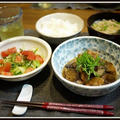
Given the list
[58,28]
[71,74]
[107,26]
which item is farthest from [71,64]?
[107,26]

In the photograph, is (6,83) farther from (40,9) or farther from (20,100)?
(40,9)

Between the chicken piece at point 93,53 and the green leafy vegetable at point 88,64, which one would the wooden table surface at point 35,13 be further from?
the green leafy vegetable at point 88,64

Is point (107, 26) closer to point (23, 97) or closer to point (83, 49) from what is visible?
point (83, 49)

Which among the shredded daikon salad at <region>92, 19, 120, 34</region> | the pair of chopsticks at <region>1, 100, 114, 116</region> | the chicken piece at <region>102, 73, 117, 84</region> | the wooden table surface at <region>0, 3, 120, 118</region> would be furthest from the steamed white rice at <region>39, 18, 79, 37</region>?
the pair of chopsticks at <region>1, 100, 114, 116</region>

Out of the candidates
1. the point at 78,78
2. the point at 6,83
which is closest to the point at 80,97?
the point at 78,78

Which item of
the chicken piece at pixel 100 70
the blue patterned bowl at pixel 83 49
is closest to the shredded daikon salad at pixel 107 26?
the blue patterned bowl at pixel 83 49
